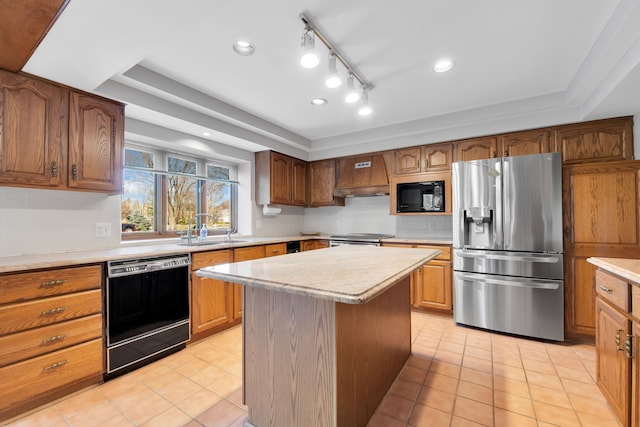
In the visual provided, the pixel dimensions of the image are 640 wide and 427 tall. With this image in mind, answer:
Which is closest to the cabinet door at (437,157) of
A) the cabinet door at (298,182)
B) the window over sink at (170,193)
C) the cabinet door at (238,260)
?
the cabinet door at (298,182)

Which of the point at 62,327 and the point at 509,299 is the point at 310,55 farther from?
the point at 509,299

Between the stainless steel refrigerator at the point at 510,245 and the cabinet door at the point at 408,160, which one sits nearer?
the stainless steel refrigerator at the point at 510,245

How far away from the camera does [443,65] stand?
7.55 ft

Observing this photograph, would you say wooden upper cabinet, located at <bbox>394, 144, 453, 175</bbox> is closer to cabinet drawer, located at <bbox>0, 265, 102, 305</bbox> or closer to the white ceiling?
the white ceiling

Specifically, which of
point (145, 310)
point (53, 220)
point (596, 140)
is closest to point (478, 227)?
point (596, 140)

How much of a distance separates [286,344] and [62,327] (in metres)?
1.59

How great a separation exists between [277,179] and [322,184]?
0.79m

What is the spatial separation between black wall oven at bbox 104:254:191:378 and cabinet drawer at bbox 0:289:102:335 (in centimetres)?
10

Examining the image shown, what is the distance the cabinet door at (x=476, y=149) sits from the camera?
3260 mm

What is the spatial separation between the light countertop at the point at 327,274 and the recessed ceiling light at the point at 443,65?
5.16 feet

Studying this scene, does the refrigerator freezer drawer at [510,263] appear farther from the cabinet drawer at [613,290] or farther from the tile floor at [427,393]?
the cabinet drawer at [613,290]

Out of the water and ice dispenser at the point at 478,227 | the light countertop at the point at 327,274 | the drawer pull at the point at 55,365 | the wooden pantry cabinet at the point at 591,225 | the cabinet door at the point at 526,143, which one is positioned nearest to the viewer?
the light countertop at the point at 327,274

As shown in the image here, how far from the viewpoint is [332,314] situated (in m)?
1.29

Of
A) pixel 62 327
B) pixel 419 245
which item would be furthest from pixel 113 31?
pixel 419 245
